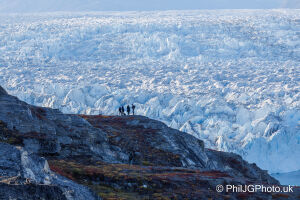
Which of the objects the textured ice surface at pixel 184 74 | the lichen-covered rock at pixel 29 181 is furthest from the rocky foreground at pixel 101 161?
the textured ice surface at pixel 184 74

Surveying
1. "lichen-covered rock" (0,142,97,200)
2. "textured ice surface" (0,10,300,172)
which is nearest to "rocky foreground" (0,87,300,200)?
"lichen-covered rock" (0,142,97,200)

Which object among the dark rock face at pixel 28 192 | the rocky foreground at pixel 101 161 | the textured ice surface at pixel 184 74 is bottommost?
the dark rock face at pixel 28 192

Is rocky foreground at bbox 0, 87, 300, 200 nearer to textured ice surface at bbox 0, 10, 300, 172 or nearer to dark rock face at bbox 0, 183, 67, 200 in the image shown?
dark rock face at bbox 0, 183, 67, 200

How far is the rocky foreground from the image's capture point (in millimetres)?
9984

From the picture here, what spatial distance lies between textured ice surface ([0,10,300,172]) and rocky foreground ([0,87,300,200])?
17690mm

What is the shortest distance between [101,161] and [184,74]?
54328 mm

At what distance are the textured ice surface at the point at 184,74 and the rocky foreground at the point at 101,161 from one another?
17.7 m

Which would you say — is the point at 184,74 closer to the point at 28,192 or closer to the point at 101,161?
the point at 101,161

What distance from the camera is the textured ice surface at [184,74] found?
4302 centimetres

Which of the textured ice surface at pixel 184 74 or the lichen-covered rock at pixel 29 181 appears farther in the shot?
the textured ice surface at pixel 184 74

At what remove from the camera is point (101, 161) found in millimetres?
16734

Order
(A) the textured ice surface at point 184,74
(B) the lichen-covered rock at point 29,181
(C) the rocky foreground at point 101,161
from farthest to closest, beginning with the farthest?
(A) the textured ice surface at point 184,74, (C) the rocky foreground at point 101,161, (B) the lichen-covered rock at point 29,181

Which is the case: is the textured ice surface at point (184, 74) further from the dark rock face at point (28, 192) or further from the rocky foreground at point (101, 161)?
the dark rock face at point (28, 192)

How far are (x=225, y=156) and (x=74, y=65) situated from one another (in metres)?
52.7
